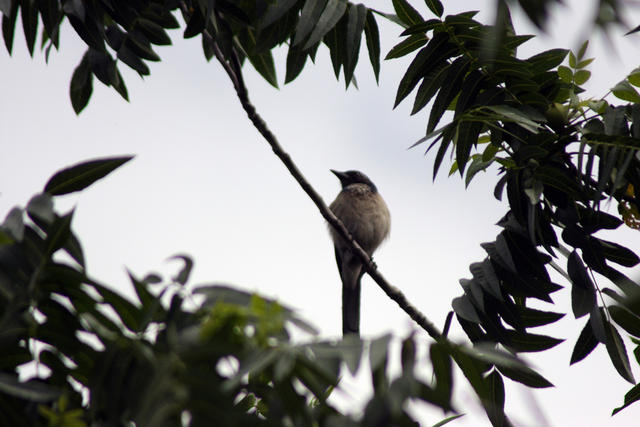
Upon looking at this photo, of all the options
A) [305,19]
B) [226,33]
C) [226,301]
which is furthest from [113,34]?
[226,301]

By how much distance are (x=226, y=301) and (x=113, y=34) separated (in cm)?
282

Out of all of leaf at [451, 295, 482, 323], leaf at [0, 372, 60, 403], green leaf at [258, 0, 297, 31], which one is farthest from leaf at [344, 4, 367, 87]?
leaf at [0, 372, 60, 403]

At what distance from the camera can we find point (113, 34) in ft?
12.5

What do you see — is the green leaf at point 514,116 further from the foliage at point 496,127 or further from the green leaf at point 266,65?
the green leaf at point 266,65

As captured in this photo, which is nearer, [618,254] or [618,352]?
[618,352]

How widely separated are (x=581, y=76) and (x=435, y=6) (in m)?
0.82

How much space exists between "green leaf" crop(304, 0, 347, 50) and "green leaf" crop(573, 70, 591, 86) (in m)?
1.23

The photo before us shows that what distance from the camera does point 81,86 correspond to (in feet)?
13.1

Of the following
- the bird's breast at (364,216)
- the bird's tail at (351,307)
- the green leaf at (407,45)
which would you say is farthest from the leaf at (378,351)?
the bird's breast at (364,216)

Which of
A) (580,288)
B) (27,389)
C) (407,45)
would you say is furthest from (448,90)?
(27,389)

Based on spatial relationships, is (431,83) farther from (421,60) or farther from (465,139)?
(465,139)

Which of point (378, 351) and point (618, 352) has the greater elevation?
point (378, 351)

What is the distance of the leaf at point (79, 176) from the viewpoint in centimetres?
167

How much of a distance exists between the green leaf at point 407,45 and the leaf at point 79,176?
2.14 metres
